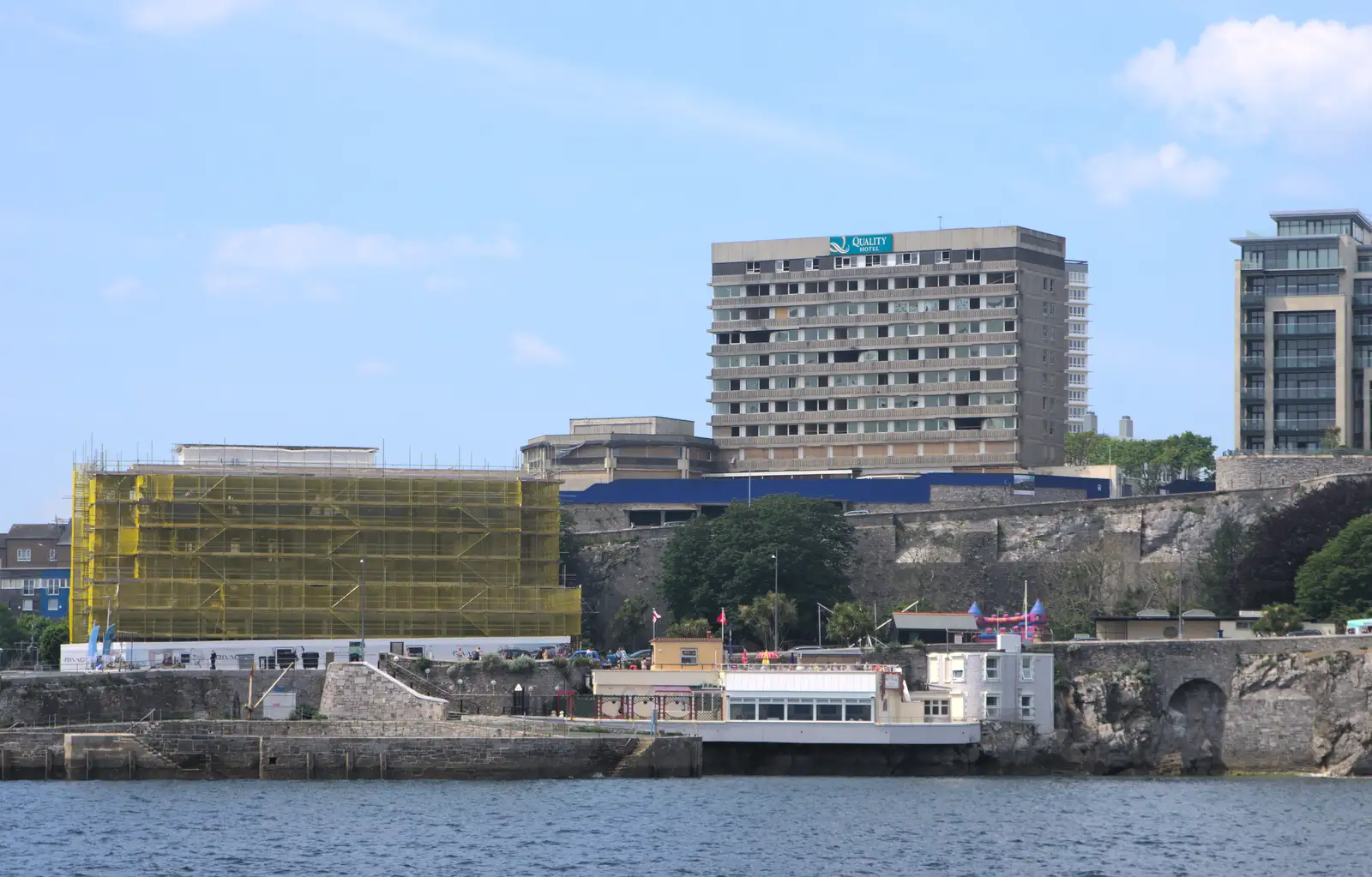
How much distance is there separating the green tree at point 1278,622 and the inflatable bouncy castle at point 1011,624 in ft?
32.8

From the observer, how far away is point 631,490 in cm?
14400

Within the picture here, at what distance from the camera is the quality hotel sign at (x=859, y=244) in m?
157

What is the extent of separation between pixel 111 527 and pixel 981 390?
67.8 meters

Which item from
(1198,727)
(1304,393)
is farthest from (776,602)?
(1304,393)

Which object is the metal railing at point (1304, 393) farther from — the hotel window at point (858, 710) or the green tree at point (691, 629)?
the hotel window at point (858, 710)

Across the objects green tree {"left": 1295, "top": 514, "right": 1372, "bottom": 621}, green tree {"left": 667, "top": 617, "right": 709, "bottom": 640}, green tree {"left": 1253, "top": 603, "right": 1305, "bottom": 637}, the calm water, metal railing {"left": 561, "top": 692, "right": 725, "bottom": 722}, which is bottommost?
the calm water

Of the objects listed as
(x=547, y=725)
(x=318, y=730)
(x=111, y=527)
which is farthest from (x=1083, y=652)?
(x=111, y=527)

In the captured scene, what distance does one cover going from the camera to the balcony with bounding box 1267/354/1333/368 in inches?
5984

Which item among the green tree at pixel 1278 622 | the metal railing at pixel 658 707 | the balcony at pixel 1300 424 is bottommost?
the metal railing at pixel 658 707

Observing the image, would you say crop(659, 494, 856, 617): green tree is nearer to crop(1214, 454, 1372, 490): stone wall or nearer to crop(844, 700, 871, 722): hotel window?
crop(1214, 454, 1372, 490): stone wall

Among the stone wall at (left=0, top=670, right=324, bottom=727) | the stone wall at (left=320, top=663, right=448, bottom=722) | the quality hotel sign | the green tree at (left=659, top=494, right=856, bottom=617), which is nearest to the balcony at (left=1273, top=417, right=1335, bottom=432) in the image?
the quality hotel sign

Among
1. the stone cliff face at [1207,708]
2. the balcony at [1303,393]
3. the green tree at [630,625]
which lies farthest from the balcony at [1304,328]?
the stone cliff face at [1207,708]

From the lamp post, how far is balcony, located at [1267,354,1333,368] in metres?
47.3

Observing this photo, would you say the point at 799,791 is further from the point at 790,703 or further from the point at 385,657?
the point at 385,657
